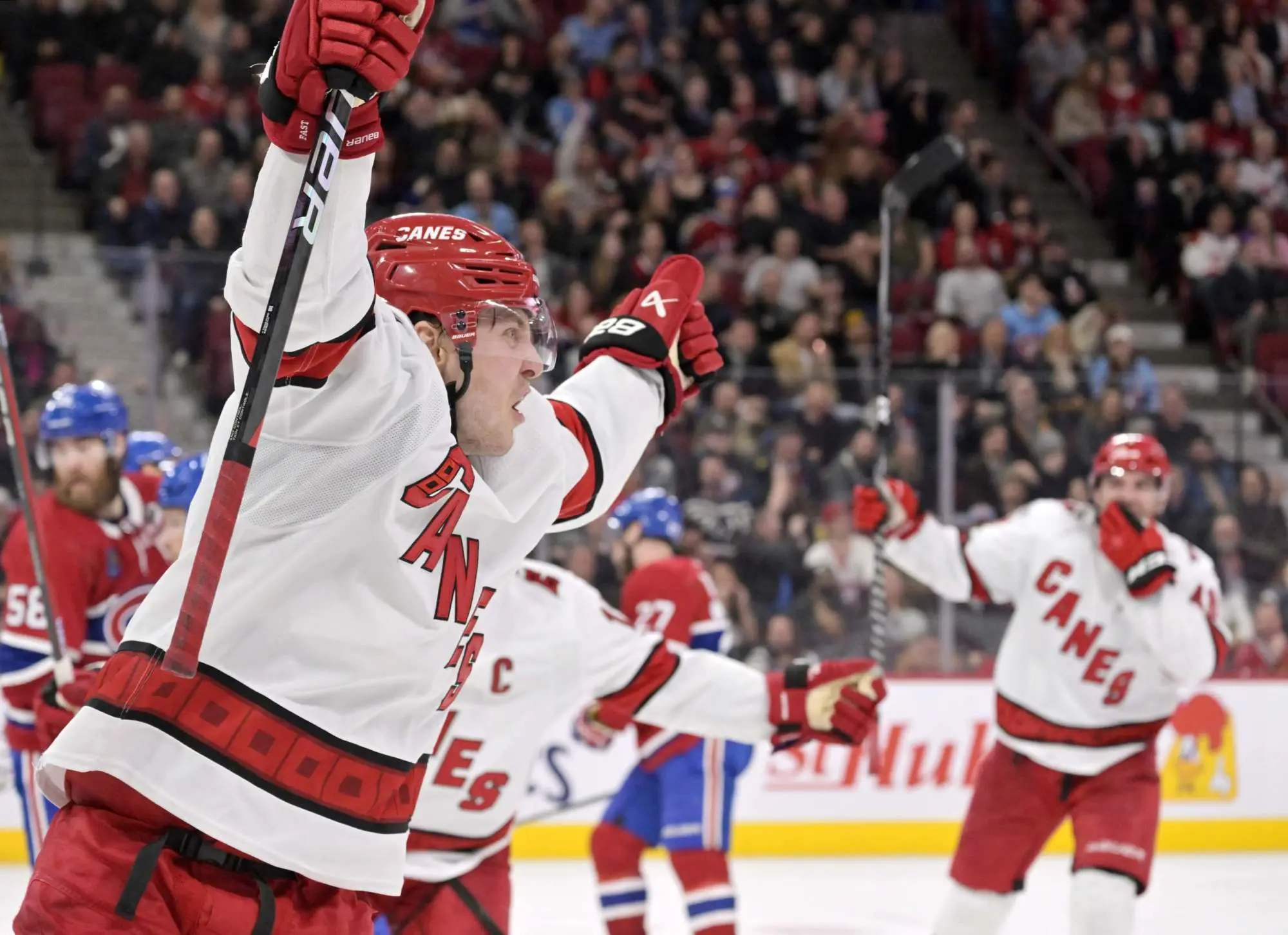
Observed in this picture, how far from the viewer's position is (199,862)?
70.1 inches

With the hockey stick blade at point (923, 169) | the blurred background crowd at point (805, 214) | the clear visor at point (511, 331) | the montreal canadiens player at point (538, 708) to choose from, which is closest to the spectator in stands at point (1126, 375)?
the blurred background crowd at point (805, 214)

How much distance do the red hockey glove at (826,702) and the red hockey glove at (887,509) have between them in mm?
1912

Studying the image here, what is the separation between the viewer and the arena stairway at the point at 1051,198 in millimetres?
11547

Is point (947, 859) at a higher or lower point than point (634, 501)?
lower

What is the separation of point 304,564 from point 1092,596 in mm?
3524

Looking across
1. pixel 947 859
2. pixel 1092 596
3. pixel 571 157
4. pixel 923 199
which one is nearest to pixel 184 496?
pixel 1092 596

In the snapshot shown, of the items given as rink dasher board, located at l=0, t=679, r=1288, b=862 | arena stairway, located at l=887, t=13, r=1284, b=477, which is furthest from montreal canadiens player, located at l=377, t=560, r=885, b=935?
arena stairway, located at l=887, t=13, r=1284, b=477

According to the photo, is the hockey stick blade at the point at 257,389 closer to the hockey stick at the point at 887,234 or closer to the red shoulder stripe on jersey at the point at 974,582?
the hockey stick at the point at 887,234

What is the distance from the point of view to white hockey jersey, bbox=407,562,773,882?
3.19m

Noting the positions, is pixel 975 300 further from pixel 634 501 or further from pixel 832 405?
pixel 634 501

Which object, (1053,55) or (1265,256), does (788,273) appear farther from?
(1053,55)

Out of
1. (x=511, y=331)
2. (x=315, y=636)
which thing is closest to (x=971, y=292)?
(x=511, y=331)

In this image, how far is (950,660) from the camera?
8.12 m

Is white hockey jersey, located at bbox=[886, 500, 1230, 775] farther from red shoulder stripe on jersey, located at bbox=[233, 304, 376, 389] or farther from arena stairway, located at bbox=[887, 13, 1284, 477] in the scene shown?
arena stairway, located at bbox=[887, 13, 1284, 477]
